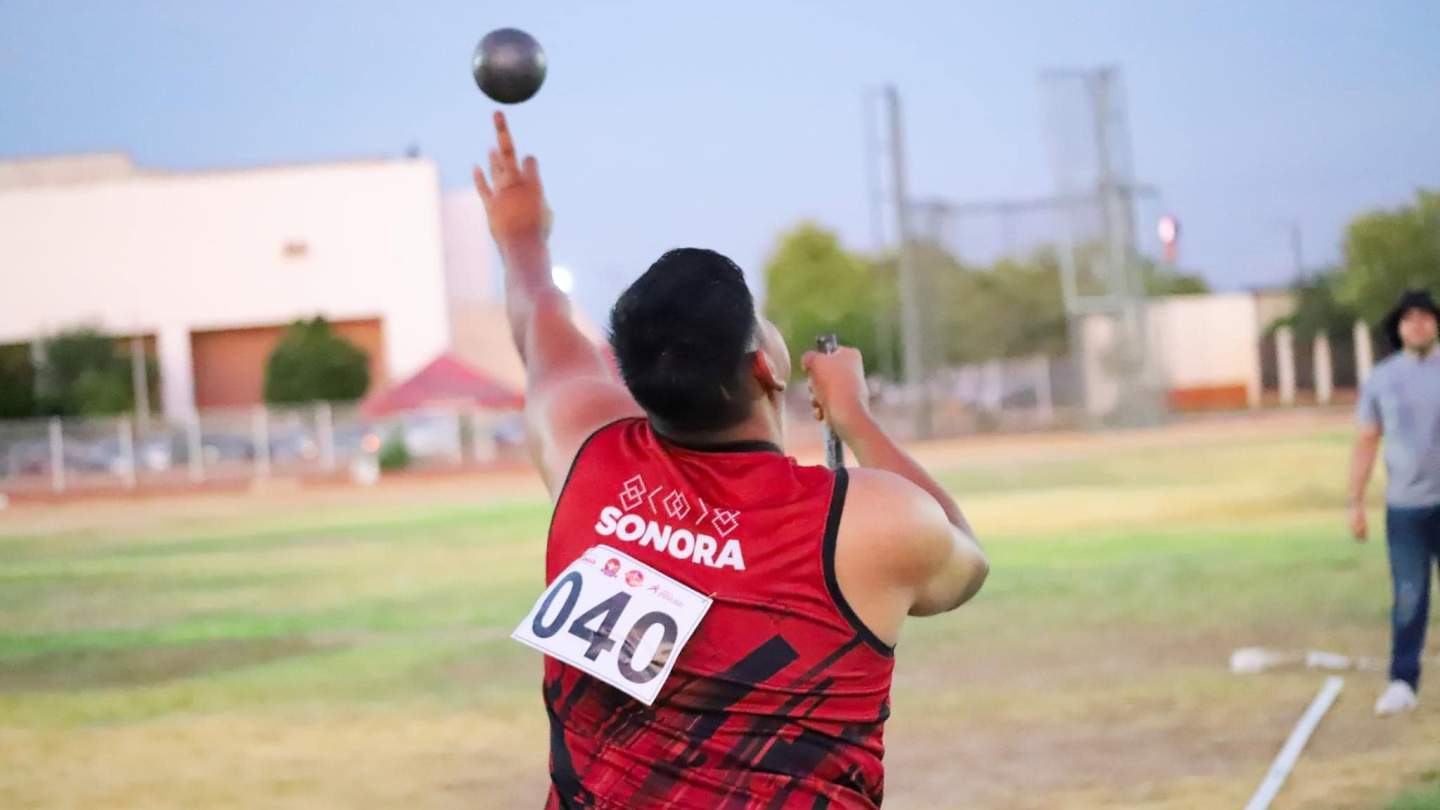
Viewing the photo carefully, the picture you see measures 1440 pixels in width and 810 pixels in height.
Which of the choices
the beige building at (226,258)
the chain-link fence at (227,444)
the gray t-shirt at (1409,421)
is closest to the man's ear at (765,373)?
the gray t-shirt at (1409,421)

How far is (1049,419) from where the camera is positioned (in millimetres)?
45375

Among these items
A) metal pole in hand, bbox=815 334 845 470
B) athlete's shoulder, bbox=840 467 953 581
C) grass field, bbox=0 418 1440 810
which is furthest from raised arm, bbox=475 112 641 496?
grass field, bbox=0 418 1440 810

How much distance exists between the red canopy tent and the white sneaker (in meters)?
41.9

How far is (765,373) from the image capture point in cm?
256

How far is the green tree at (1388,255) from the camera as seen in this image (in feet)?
217

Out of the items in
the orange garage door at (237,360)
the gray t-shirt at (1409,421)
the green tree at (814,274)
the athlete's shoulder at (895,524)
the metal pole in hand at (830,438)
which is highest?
the green tree at (814,274)

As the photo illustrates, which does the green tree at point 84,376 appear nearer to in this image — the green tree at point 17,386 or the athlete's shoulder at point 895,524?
the green tree at point 17,386

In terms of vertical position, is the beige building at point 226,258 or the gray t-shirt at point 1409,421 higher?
the beige building at point 226,258

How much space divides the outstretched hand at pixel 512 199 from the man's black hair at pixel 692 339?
85cm

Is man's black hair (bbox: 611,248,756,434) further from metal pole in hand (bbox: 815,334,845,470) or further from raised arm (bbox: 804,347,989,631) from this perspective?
metal pole in hand (bbox: 815,334,845,470)

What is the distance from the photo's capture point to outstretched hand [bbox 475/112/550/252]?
3373 millimetres

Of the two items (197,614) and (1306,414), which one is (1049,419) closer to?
(1306,414)

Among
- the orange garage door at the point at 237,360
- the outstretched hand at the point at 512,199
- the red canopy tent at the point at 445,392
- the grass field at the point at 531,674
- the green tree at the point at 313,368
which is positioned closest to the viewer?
the outstretched hand at the point at 512,199

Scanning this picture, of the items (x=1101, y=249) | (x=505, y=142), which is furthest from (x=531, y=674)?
(x=1101, y=249)
